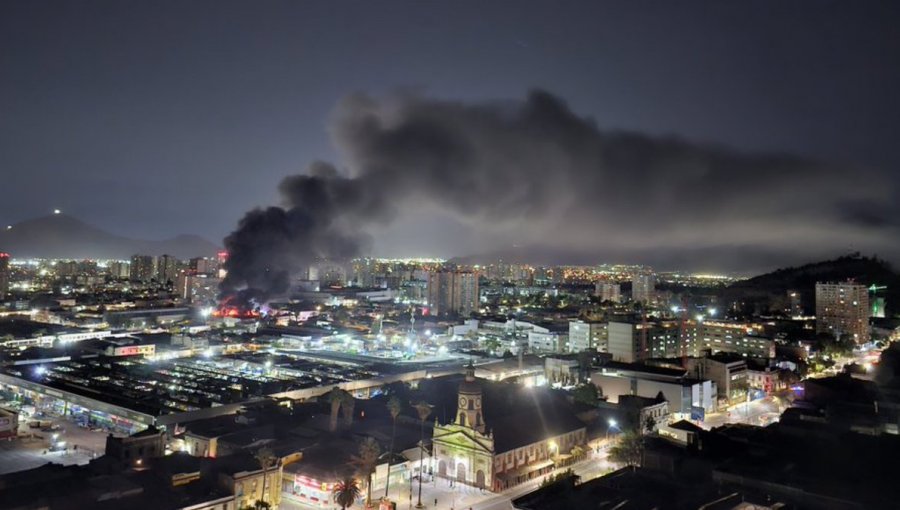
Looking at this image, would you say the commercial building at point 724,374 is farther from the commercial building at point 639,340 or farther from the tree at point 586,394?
the commercial building at point 639,340

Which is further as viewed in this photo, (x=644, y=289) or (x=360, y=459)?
(x=644, y=289)

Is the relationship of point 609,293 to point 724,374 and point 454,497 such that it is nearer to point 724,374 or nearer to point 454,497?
point 724,374

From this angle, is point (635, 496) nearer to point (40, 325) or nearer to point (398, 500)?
point (398, 500)

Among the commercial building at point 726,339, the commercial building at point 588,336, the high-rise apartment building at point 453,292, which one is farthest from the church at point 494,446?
the high-rise apartment building at point 453,292

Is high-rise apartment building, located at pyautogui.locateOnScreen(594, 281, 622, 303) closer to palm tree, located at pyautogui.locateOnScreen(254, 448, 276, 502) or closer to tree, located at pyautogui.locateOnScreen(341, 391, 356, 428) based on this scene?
tree, located at pyautogui.locateOnScreen(341, 391, 356, 428)

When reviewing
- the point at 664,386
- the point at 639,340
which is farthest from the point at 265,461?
the point at 639,340
